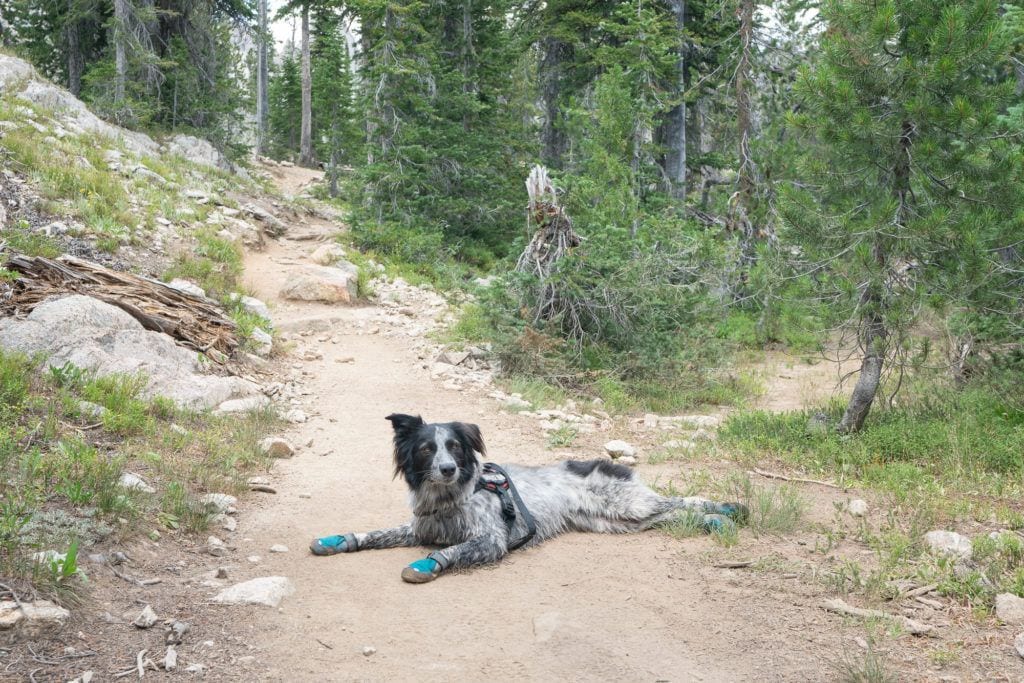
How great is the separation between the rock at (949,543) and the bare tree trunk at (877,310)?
9.78ft

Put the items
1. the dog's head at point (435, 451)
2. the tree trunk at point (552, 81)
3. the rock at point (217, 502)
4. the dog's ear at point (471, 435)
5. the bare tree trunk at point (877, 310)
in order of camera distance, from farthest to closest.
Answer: the tree trunk at point (552, 81) → the bare tree trunk at point (877, 310) → the rock at point (217, 502) → the dog's ear at point (471, 435) → the dog's head at point (435, 451)

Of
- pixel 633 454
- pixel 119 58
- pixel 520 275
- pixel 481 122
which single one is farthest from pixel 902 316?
pixel 119 58

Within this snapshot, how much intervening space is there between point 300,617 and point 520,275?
7901mm

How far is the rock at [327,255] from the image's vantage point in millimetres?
16703

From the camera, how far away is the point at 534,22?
2108cm

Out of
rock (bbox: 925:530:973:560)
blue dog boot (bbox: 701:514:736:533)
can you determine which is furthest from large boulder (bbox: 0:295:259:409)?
rock (bbox: 925:530:973:560)

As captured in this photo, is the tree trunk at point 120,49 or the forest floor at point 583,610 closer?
the forest floor at point 583,610

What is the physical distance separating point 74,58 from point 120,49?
444 centimetres

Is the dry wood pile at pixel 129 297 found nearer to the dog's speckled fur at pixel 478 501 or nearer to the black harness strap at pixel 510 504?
the dog's speckled fur at pixel 478 501

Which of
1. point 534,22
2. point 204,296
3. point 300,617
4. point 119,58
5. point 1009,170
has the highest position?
point 534,22

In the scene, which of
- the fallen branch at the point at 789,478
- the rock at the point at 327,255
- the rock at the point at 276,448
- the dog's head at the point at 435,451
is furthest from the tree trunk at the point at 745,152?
the dog's head at the point at 435,451

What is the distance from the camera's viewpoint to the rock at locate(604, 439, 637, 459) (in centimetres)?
770

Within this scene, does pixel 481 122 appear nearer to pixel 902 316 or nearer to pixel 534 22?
pixel 534 22

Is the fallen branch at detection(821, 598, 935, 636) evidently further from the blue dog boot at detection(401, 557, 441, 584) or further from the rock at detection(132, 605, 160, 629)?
the rock at detection(132, 605, 160, 629)
